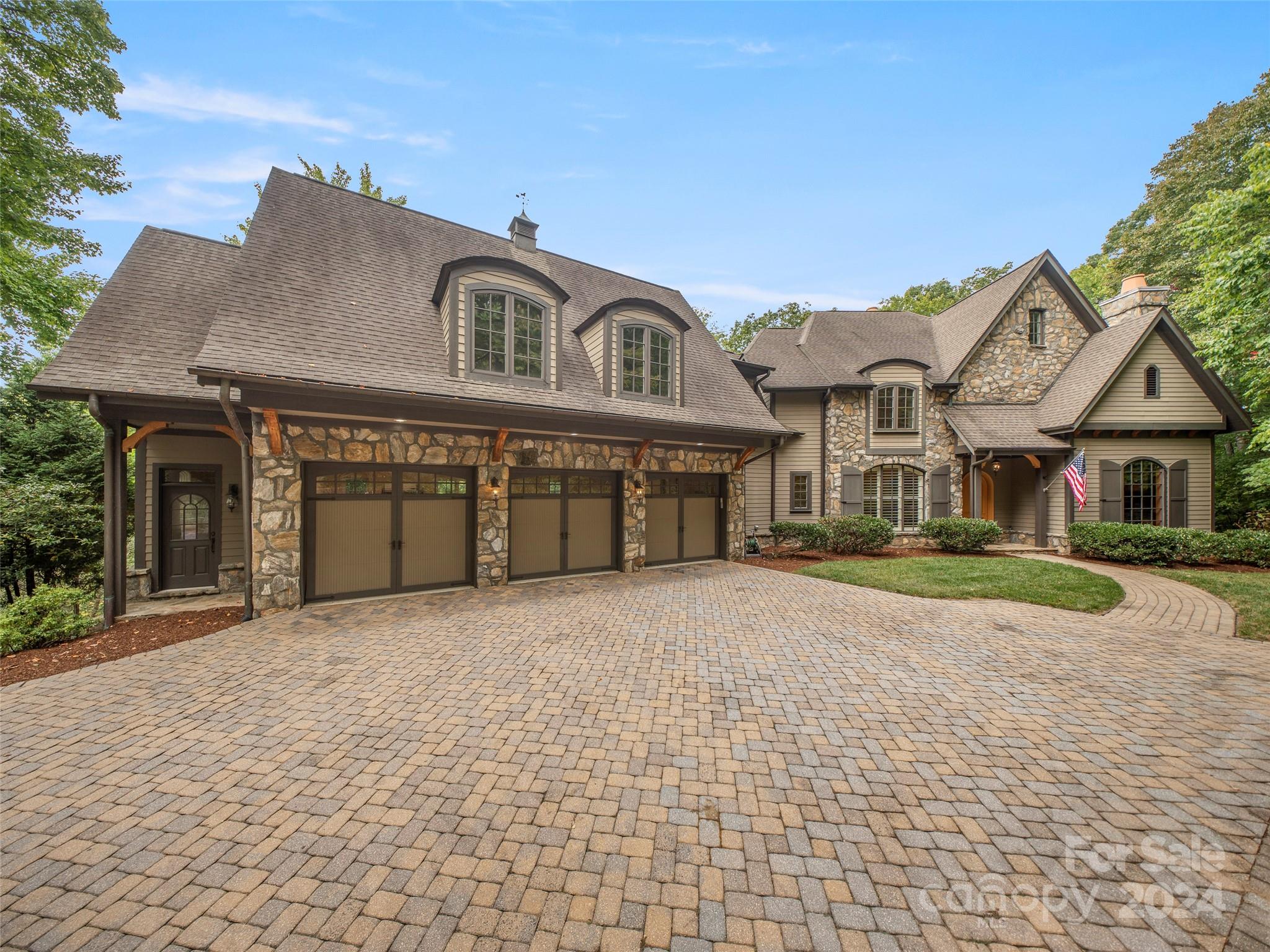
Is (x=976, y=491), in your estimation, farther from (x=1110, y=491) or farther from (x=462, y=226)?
(x=462, y=226)

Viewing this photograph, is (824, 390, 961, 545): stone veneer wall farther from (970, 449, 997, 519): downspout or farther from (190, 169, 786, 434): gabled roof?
(190, 169, 786, 434): gabled roof

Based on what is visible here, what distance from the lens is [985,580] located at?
878 centimetres

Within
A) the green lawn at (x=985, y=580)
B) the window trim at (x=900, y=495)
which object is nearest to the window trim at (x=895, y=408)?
the window trim at (x=900, y=495)

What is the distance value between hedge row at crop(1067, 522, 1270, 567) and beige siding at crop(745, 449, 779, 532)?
813cm

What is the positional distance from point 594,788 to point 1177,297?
26129mm

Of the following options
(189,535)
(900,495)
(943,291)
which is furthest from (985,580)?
(943,291)

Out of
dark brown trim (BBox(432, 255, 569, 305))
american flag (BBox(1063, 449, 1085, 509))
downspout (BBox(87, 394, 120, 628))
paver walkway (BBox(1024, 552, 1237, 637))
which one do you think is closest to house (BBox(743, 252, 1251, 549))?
american flag (BBox(1063, 449, 1085, 509))

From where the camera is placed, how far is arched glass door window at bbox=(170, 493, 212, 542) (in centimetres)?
820

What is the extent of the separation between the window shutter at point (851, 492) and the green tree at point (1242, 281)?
27.6 feet

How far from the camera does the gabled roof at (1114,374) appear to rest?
39.9 feet

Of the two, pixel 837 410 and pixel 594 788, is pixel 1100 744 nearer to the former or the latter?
pixel 594 788

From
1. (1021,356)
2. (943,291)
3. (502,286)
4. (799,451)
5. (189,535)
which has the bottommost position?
(189,535)

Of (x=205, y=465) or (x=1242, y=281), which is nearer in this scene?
(x=205, y=465)

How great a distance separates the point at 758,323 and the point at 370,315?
76.4ft
